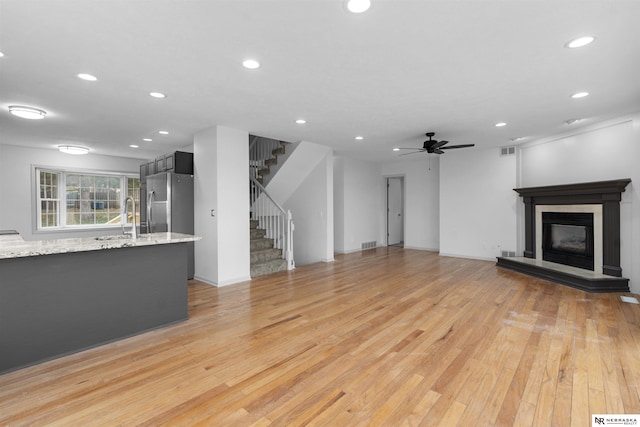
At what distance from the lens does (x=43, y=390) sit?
203 centimetres

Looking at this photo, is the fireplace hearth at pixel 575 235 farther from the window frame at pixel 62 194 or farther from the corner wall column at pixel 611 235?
the window frame at pixel 62 194

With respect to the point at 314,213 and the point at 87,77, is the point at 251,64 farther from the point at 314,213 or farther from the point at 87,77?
the point at 314,213

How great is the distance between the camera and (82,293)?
262 cm

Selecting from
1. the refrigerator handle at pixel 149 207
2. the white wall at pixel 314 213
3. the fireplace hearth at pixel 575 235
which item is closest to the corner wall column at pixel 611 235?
the fireplace hearth at pixel 575 235

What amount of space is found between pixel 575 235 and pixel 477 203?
2.00 meters

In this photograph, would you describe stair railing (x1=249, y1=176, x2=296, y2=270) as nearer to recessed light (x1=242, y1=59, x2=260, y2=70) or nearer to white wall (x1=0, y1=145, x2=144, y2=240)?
recessed light (x1=242, y1=59, x2=260, y2=70)

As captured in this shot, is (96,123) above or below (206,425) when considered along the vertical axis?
above

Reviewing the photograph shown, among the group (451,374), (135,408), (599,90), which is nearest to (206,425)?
(135,408)

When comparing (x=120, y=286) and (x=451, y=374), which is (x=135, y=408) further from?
(x=451, y=374)

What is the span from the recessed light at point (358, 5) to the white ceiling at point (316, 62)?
6 centimetres

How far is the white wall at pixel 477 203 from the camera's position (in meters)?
6.42

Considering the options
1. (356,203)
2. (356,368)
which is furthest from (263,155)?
(356,368)

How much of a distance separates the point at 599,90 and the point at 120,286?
5.88m

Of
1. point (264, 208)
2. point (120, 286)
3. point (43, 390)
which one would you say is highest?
point (264, 208)
